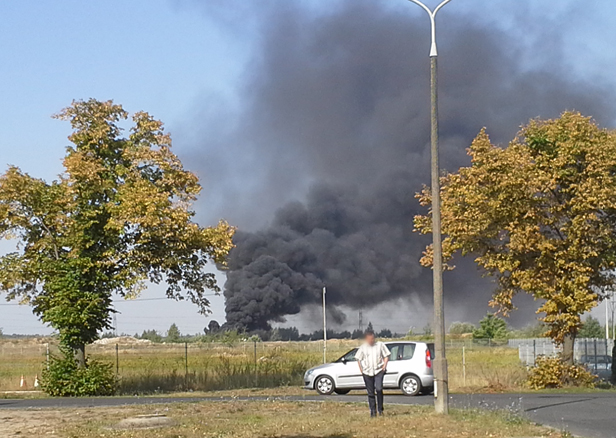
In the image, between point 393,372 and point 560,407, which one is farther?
point 393,372

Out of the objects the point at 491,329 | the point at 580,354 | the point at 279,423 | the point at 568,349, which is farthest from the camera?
the point at 491,329

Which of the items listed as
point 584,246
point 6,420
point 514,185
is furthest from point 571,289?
point 6,420

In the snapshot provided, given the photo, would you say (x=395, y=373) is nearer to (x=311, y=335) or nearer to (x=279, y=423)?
(x=279, y=423)

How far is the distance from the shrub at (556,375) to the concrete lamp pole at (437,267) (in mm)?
14438

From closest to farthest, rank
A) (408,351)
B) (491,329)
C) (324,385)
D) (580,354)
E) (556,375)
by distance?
(408,351)
(324,385)
(556,375)
(580,354)
(491,329)

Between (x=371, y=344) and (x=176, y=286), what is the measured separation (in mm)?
16126

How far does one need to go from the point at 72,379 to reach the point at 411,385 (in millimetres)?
12789

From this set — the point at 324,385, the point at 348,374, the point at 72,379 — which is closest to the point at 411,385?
the point at 348,374

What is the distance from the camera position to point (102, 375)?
99.4ft

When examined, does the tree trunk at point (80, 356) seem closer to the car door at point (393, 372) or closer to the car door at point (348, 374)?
the car door at point (348, 374)

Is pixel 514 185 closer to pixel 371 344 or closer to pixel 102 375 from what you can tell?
pixel 371 344

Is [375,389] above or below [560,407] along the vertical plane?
above

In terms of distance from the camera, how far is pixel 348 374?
2645 centimetres

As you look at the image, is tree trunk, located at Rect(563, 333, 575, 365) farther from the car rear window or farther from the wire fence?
the car rear window
